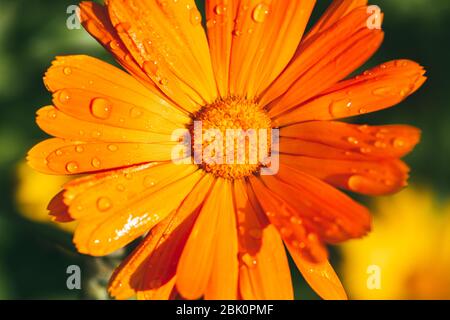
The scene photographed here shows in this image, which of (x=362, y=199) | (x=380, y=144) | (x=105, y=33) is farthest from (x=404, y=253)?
(x=105, y=33)

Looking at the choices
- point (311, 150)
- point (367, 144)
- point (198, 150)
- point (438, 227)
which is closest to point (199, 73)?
point (198, 150)

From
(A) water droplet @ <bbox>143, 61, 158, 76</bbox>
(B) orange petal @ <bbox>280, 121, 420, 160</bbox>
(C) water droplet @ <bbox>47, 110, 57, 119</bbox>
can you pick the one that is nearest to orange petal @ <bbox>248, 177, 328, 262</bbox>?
(B) orange petal @ <bbox>280, 121, 420, 160</bbox>

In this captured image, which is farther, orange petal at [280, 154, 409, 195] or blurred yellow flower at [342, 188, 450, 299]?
blurred yellow flower at [342, 188, 450, 299]

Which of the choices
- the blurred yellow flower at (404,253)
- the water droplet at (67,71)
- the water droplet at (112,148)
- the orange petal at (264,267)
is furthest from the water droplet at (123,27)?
the blurred yellow flower at (404,253)

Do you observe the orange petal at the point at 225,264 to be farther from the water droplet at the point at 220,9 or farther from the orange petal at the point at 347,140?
the water droplet at the point at 220,9

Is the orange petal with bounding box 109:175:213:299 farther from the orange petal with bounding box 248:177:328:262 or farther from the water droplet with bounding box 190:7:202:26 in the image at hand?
the water droplet with bounding box 190:7:202:26
